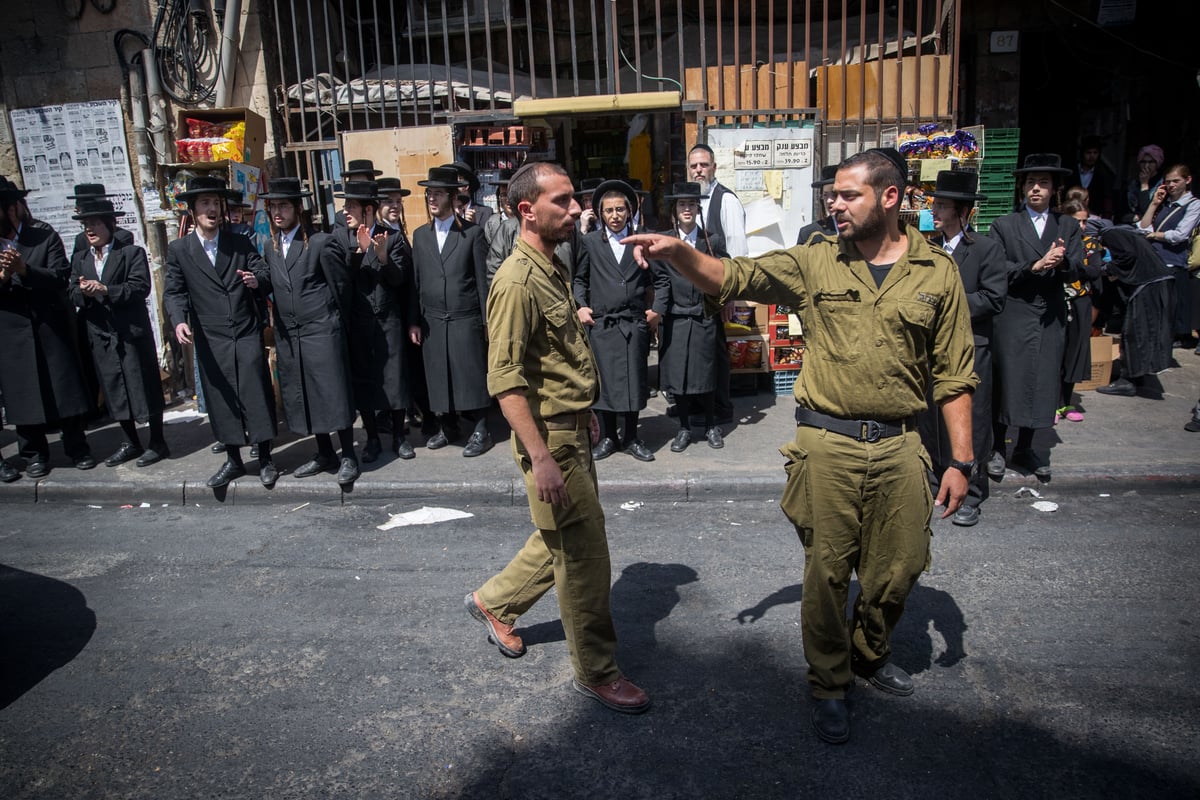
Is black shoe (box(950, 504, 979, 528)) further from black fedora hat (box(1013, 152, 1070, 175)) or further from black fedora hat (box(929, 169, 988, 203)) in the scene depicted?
black fedora hat (box(1013, 152, 1070, 175))

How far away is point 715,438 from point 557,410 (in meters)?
3.85

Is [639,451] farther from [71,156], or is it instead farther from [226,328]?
[71,156]

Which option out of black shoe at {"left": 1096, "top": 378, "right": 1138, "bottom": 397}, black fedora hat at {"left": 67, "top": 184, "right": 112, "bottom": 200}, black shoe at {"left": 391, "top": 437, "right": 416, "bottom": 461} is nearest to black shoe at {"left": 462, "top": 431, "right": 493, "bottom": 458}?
black shoe at {"left": 391, "top": 437, "right": 416, "bottom": 461}

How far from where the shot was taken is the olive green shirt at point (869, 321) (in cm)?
321

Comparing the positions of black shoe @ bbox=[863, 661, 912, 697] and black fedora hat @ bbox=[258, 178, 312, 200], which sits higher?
black fedora hat @ bbox=[258, 178, 312, 200]

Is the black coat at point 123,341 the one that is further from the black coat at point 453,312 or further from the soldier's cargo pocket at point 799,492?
the soldier's cargo pocket at point 799,492

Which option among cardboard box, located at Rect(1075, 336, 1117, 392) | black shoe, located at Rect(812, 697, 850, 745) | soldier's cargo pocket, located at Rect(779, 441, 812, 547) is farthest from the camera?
cardboard box, located at Rect(1075, 336, 1117, 392)

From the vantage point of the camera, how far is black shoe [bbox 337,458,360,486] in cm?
648

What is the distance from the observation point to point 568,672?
387 cm

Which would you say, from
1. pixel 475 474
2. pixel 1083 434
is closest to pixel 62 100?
pixel 475 474

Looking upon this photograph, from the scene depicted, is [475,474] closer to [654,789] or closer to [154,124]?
[654,789]

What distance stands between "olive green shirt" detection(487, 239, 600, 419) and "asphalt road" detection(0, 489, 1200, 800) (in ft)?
4.42

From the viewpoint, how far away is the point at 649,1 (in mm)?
11078

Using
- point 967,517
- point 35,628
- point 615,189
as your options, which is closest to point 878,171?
point 967,517
